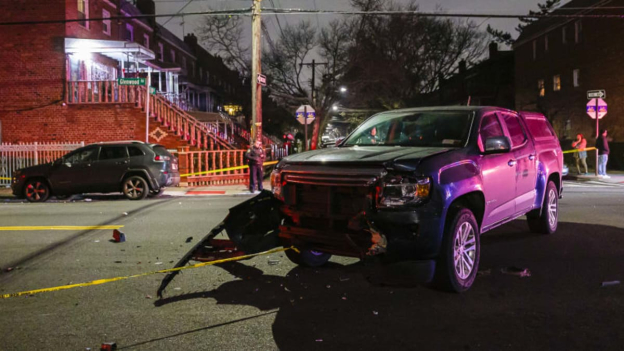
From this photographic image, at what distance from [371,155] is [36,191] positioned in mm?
12557

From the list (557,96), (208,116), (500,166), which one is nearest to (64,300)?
(500,166)

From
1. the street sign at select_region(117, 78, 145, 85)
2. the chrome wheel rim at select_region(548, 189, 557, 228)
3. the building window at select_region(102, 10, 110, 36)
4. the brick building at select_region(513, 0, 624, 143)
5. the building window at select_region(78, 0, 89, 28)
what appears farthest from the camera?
the brick building at select_region(513, 0, 624, 143)

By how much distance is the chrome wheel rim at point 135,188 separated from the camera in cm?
1446

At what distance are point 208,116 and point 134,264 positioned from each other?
97.9 feet

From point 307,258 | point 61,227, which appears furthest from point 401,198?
point 61,227

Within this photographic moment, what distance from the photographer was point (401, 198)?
455 cm

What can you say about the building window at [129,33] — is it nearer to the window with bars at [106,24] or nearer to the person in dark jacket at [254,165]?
the window with bars at [106,24]

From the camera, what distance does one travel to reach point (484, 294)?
4980 millimetres

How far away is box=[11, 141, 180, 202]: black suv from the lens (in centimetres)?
1436

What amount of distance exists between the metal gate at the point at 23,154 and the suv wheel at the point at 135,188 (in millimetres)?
7007

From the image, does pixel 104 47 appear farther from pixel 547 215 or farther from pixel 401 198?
pixel 401 198

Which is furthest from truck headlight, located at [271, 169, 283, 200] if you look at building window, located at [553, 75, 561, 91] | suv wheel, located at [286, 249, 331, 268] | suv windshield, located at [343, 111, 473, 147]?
building window, located at [553, 75, 561, 91]

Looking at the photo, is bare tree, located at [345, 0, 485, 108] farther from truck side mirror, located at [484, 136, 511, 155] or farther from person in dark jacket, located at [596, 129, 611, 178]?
truck side mirror, located at [484, 136, 511, 155]

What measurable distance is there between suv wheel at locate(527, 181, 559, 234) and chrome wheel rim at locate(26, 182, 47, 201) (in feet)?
41.5
